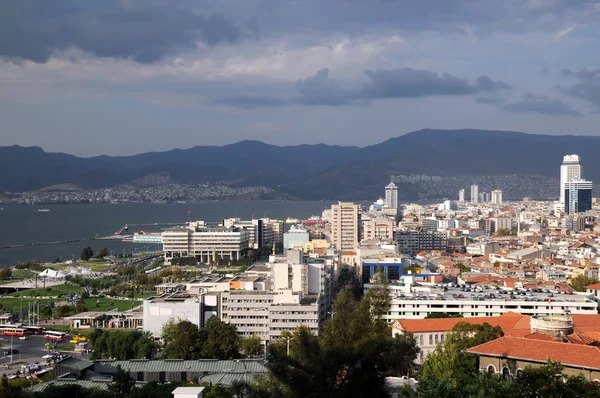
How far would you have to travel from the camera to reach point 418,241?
178 ft

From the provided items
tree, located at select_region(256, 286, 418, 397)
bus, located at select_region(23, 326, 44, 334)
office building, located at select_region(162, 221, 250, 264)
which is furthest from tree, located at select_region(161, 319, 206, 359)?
office building, located at select_region(162, 221, 250, 264)

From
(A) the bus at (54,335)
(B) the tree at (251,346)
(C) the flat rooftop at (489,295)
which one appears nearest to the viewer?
(B) the tree at (251,346)

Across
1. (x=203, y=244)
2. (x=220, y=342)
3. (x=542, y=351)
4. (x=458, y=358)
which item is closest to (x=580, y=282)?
(x=220, y=342)

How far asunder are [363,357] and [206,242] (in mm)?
42464

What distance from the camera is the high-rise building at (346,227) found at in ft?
156

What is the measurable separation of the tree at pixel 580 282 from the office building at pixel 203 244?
2491 cm

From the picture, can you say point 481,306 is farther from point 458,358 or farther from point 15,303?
point 15,303

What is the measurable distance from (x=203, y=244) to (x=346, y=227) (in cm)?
1072

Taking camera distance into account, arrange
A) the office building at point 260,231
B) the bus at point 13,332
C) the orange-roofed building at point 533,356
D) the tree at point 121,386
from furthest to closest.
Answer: the office building at point 260,231, the bus at point 13,332, the tree at point 121,386, the orange-roofed building at point 533,356

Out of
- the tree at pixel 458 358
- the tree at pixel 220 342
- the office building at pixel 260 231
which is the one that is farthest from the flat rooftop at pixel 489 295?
the office building at pixel 260 231

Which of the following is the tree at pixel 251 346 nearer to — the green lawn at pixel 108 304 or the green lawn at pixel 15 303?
the green lawn at pixel 108 304

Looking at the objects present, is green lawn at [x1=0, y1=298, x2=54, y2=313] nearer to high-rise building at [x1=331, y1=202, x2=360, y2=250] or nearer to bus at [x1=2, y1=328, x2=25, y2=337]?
bus at [x1=2, y1=328, x2=25, y2=337]

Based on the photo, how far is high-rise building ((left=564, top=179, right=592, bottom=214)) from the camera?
294ft

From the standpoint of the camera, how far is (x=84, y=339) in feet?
79.4
